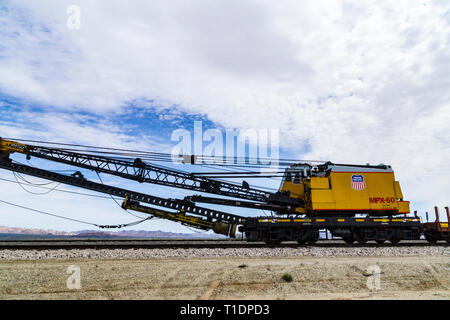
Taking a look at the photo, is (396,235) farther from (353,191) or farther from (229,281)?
(229,281)

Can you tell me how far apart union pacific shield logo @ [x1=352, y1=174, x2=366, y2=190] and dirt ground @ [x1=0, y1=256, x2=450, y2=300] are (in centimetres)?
699

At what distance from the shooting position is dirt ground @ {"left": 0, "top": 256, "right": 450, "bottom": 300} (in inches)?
256

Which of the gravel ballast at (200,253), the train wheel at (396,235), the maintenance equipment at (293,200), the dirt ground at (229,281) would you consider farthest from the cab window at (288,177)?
the dirt ground at (229,281)

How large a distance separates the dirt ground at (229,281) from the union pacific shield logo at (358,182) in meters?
6.99

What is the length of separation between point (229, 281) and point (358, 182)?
12047mm

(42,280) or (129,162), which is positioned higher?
(129,162)

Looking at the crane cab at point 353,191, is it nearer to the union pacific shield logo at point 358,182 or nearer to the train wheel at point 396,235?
the union pacific shield logo at point 358,182

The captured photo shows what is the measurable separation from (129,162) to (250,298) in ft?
44.7

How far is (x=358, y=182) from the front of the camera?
637 inches

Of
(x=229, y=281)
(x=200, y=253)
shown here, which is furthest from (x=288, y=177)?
(x=229, y=281)

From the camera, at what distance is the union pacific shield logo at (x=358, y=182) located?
52.9ft

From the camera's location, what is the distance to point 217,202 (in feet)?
57.4
